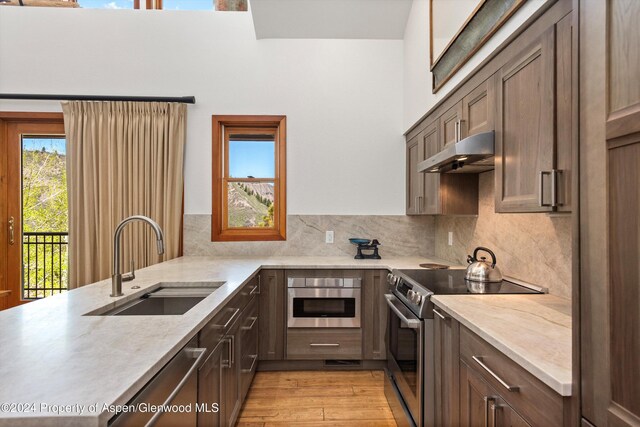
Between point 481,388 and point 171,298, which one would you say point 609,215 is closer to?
point 481,388

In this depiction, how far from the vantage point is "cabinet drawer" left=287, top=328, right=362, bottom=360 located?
2.69m

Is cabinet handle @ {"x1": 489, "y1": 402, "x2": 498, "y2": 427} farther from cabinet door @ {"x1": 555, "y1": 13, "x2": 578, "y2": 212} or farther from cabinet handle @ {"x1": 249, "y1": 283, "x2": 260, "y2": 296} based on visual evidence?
cabinet handle @ {"x1": 249, "y1": 283, "x2": 260, "y2": 296}

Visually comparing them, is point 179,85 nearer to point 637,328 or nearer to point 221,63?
point 221,63

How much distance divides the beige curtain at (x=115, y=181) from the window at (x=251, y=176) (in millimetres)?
464

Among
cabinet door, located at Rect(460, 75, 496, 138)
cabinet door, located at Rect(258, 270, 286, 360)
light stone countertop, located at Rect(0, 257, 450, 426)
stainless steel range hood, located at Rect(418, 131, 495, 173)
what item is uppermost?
cabinet door, located at Rect(460, 75, 496, 138)

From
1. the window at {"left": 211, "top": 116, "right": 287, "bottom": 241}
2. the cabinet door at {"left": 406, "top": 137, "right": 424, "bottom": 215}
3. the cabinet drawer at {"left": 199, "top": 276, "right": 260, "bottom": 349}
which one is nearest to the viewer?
the cabinet drawer at {"left": 199, "top": 276, "right": 260, "bottom": 349}

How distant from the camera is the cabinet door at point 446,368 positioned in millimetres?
1404

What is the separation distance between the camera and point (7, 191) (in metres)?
3.22

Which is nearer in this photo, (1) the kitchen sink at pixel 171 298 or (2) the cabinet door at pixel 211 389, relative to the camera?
(2) the cabinet door at pixel 211 389

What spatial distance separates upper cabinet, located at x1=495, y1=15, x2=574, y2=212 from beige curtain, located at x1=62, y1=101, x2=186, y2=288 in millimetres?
2752

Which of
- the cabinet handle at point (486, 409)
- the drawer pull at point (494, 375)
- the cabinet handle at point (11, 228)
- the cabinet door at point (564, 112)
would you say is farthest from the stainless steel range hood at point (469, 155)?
the cabinet handle at point (11, 228)

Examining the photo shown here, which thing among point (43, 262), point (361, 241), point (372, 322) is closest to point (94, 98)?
point (43, 262)

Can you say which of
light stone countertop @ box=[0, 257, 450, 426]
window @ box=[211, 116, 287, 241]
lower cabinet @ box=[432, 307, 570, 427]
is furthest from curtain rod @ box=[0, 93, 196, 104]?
lower cabinet @ box=[432, 307, 570, 427]

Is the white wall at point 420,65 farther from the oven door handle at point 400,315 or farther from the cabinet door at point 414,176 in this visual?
the oven door handle at point 400,315
